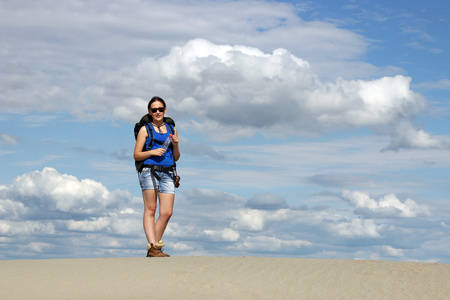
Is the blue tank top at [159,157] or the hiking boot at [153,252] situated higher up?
the blue tank top at [159,157]

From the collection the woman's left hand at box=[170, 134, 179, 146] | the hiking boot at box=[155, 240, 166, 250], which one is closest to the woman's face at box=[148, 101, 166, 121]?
the woman's left hand at box=[170, 134, 179, 146]

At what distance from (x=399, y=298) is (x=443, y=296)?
2.10 ft

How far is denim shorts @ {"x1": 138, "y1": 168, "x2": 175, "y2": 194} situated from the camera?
33.8 feet

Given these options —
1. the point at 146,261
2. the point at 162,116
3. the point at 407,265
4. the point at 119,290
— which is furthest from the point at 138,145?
the point at 407,265

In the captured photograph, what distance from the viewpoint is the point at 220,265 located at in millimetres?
8562

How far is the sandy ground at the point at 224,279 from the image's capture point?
7.13 meters

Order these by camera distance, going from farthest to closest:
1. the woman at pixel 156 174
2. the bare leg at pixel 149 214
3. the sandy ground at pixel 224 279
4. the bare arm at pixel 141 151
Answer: the bare leg at pixel 149 214, the woman at pixel 156 174, the bare arm at pixel 141 151, the sandy ground at pixel 224 279

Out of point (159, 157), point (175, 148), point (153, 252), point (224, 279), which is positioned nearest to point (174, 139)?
point (175, 148)

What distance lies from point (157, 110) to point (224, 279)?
3.92m

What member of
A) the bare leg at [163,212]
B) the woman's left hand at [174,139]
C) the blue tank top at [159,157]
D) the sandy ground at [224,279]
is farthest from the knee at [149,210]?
the sandy ground at [224,279]

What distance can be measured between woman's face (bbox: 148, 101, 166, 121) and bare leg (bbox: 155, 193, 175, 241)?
4.64ft

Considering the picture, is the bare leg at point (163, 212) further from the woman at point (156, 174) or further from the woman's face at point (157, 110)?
the woman's face at point (157, 110)

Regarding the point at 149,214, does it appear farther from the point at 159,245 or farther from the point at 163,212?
the point at 159,245

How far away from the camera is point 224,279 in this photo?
7.68m
